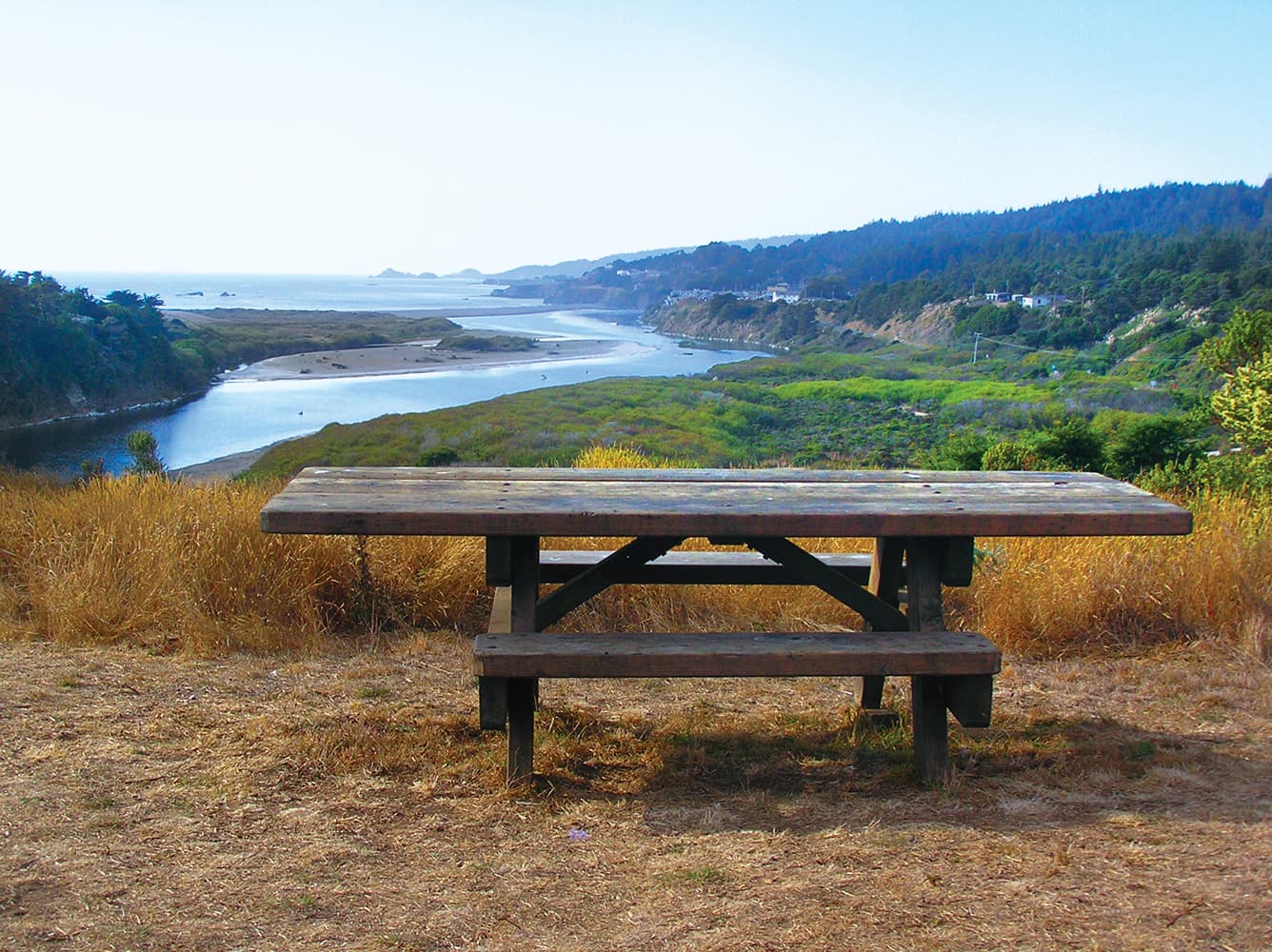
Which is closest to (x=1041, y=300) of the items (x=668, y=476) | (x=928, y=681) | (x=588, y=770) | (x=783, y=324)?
(x=783, y=324)

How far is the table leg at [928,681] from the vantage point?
10.6 ft

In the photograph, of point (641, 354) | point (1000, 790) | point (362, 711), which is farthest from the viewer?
point (641, 354)

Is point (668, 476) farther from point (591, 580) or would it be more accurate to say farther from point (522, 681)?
point (522, 681)

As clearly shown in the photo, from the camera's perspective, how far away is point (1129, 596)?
4836mm

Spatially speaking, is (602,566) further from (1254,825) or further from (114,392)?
(114,392)

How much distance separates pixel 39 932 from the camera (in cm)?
219

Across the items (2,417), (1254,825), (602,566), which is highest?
(602,566)

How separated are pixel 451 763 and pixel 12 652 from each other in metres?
2.33

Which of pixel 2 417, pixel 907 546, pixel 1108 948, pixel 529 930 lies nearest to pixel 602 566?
pixel 907 546

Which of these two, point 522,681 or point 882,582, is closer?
point 522,681

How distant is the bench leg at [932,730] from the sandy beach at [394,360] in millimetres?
52500

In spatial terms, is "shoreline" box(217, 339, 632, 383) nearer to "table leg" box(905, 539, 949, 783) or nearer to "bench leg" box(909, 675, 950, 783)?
"table leg" box(905, 539, 949, 783)

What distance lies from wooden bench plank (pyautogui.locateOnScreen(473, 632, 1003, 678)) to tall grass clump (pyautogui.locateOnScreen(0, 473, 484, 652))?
6.62 ft

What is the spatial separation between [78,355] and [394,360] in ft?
64.4
